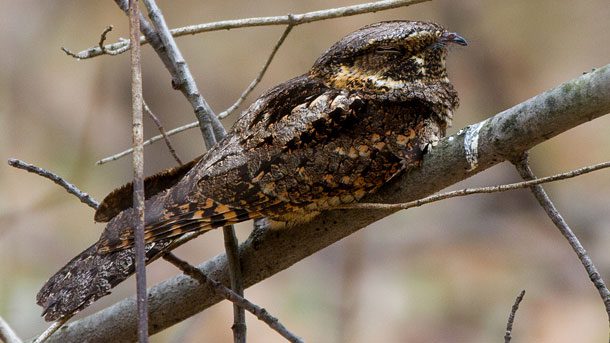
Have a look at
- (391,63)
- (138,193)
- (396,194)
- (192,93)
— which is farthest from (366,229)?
(138,193)

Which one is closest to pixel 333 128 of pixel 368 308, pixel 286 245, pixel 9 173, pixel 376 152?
pixel 376 152

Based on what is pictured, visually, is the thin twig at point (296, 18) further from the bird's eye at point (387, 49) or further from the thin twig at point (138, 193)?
the thin twig at point (138, 193)

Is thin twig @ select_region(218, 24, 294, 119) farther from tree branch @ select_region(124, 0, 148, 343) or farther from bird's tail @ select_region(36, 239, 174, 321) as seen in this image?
tree branch @ select_region(124, 0, 148, 343)

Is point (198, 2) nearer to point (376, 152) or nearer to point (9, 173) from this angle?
point (9, 173)

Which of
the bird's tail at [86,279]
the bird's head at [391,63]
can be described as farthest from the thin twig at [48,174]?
the bird's head at [391,63]

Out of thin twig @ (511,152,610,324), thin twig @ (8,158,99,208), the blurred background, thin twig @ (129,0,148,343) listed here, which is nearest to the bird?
thin twig @ (8,158,99,208)
